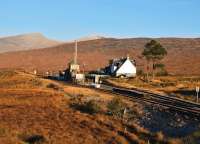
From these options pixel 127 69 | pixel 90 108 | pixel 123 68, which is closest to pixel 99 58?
pixel 127 69

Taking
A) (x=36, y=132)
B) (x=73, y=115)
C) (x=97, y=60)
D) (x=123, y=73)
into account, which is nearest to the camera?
(x=36, y=132)

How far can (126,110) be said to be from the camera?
3675 centimetres

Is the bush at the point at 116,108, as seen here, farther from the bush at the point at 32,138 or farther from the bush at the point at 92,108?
the bush at the point at 32,138

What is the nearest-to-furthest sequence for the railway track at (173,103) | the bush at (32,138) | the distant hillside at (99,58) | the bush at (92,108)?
the bush at (32,138) → the railway track at (173,103) → the bush at (92,108) → the distant hillside at (99,58)

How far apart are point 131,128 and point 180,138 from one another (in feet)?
14.2

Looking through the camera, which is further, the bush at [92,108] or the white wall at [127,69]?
the white wall at [127,69]

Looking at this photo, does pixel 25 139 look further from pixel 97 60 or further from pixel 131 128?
pixel 97 60

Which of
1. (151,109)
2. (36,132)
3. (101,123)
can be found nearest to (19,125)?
(36,132)

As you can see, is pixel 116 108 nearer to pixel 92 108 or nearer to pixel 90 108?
pixel 92 108

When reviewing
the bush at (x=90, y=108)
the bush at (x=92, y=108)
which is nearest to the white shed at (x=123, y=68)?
the bush at (x=90, y=108)

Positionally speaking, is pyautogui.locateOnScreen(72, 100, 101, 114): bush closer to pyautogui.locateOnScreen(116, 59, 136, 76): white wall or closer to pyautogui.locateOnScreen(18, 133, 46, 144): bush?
pyautogui.locateOnScreen(18, 133, 46, 144): bush

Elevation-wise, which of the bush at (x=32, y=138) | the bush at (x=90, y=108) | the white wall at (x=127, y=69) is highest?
the white wall at (x=127, y=69)

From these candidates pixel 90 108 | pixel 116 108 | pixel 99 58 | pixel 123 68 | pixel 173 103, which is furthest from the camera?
pixel 99 58

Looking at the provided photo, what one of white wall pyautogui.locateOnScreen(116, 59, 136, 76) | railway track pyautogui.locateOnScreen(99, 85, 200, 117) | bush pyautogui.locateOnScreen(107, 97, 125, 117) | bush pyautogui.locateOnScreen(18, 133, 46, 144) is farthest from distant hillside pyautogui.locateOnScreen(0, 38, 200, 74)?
bush pyautogui.locateOnScreen(18, 133, 46, 144)
